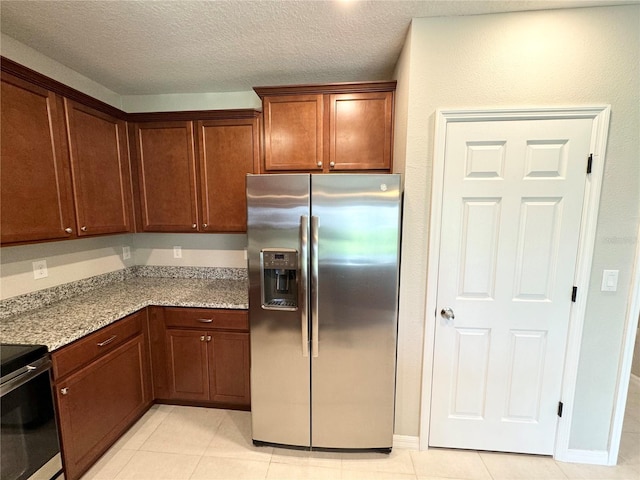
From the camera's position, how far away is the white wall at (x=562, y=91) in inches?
56.9

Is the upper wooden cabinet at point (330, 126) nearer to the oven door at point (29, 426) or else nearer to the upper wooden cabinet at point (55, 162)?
the upper wooden cabinet at point (55, 162)

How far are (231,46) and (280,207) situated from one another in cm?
110

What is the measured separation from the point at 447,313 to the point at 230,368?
5.20 feet

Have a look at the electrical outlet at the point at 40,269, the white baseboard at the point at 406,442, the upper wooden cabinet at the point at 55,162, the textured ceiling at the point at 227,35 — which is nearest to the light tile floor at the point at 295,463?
the white baseboard at the point at 406,442

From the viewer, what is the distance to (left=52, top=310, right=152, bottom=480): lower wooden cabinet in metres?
1.45

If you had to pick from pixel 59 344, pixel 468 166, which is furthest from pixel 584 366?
pixel 59 344

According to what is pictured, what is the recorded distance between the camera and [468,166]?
61.7 inches

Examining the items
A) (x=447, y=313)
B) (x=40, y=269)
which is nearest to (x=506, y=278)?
(x=447, y=313)

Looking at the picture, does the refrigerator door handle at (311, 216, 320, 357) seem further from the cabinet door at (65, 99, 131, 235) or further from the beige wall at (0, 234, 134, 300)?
the beige wall at (0, 234, 134, 300)

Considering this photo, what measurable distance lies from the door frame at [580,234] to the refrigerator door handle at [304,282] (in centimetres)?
73

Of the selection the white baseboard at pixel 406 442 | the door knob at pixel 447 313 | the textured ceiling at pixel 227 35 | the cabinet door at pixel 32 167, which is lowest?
the white baseboard at pixel 406 442

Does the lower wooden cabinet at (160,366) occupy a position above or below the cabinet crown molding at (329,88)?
below

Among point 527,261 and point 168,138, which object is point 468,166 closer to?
point 527,261

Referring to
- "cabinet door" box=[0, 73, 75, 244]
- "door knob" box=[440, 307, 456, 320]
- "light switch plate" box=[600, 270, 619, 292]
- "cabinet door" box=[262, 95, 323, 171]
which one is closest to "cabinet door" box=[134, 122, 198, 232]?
"cabinet door" box=[0, 73, 75, 244]
